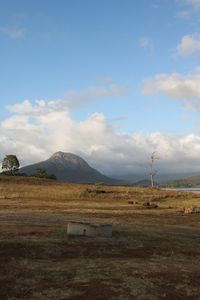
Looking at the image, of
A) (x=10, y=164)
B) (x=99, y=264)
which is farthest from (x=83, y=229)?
(x=10, y=164)

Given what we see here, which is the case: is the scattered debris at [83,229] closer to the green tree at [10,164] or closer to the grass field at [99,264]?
the grass field at [99,264]

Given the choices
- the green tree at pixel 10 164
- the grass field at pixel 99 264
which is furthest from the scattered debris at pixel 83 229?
the green tree at pixel 10 164

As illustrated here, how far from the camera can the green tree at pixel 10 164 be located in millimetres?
134625

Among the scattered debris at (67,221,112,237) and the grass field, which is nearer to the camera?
the grass field

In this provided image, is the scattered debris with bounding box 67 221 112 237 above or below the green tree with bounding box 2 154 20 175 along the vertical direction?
below

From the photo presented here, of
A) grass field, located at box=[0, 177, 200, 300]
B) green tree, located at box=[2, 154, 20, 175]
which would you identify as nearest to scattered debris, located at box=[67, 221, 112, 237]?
grass field, located at box=[0, 177, 200, 300]

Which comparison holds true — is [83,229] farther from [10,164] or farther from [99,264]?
[10,164]

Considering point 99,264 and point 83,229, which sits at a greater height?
point 83,229

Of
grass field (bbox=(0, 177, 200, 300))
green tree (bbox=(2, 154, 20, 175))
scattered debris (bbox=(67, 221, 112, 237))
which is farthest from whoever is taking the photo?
green tree (bbox=(2, 154, 20, 175))

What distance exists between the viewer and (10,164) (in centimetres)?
13488

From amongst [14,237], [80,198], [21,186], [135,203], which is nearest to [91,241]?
[14,237]

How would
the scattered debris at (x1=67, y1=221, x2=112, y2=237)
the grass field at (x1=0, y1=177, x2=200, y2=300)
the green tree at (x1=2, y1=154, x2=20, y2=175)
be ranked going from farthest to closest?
the green tree at (x1=2, y1=154, x2=20, y2=175) → the scattered debris at (x1=67, y1=221, x2=112, y2=237) → the grass field at (x1=0, y1=177, x2=200, y2=300)

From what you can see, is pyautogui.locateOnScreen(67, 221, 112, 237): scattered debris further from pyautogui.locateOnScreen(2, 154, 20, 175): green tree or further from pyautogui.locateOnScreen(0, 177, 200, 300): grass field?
pyautogui.locateOnScreen(2, 154, 20, 175): green tree

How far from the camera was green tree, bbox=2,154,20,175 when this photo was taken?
5300 inches
